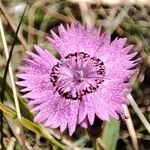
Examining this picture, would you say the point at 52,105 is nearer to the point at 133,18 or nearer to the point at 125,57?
the point at 125,57

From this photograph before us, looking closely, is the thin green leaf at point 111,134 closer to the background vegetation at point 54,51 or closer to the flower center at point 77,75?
the background vegetation at point 54,51

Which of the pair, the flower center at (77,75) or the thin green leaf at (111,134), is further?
the thin green leaf at (111,134)

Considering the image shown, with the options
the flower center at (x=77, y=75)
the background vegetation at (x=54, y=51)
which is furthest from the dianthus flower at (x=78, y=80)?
the background vegetation at (x=54, y=51)

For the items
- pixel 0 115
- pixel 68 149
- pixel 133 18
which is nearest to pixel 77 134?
pixel 68 149

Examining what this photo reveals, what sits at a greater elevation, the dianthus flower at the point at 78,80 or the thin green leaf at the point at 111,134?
the dianthus flower at the point at 78,80

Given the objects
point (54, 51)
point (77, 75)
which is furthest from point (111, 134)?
point (54, 51)
